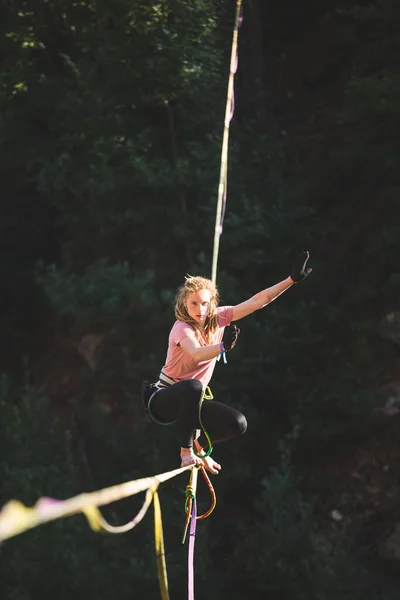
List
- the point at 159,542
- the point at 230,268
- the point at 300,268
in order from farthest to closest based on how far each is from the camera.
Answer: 1. the point at 230,268
2. the point at 300,268
3. the point at 159,542

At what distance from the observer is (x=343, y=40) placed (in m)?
11.8

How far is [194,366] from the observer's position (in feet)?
16.2

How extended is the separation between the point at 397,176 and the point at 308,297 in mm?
1585

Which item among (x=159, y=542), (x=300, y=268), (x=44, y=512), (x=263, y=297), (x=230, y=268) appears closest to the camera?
(x=44, y=512)

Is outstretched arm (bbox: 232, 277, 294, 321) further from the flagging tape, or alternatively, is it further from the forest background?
the forest background

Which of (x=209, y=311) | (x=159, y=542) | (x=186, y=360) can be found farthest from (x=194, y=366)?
(x=159, y=542)

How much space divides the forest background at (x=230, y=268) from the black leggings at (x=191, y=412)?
5854 millimetres

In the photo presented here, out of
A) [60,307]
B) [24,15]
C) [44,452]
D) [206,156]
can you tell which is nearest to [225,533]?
[44,452]

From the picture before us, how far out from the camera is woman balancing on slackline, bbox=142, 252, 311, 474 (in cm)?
473

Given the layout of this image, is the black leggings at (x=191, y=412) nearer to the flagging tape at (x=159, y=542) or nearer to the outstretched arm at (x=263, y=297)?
the outstretched arm at (x=263, y=297)

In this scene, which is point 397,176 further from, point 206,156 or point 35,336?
point 35,336

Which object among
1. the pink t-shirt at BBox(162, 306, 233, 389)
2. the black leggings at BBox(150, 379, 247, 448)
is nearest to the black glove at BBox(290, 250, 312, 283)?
the pink t-shirt at BBox(162, 306, 233, 389)

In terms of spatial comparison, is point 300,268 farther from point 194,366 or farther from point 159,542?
point 159,542

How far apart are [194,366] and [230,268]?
6.56 meters
